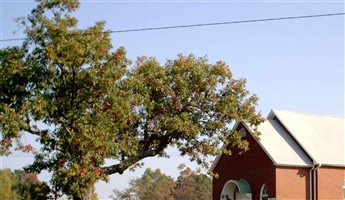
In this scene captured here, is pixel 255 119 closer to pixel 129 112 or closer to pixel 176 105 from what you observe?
pixel 176 105

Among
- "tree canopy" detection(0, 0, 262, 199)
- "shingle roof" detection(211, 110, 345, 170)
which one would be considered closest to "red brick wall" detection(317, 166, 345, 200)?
"shingle roof" detection(211, 110, 345, 170)

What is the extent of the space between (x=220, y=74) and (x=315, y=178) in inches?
428

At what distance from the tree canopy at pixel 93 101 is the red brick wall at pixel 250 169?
815cm

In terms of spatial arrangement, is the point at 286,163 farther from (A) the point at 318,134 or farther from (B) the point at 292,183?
(A) the point at 318,134

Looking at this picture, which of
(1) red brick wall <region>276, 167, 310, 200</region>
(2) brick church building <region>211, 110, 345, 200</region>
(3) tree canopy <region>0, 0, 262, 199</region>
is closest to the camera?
(3) tree canopy <region>0, 0, 262, 199</region>

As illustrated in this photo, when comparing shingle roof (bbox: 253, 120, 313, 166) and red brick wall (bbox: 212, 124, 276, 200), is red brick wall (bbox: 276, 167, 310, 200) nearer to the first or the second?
red brick wall (bbox: 212, 124, 276, 200)

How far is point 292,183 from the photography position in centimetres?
3097

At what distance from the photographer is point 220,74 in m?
23.8

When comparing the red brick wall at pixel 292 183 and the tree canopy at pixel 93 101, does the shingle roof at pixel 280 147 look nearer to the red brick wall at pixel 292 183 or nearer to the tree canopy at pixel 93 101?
the red brick wall at pixel 292 183

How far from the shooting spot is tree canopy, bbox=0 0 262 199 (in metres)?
20.3

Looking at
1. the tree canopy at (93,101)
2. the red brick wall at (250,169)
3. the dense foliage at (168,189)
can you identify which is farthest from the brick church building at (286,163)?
the dense foliage at (168,189)

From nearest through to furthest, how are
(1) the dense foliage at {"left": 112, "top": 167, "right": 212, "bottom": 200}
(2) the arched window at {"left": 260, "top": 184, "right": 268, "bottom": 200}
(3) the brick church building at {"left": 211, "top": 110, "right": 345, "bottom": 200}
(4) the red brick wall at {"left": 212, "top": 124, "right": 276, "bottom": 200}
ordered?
(3) the brick church building at {"left": 211, "top": 110, "right": 345, "bottom": 200}
(4) the red brick wall at {"left": 212, "top": 124, "right": 276, "bottom": 200}
(2) the arched window at {"left": 260, "top": 184, "right": 268, "bottom": 200}
(1) the dense foliage at {"left": 112, "top": 167, "right": 212, "bottom": 200}

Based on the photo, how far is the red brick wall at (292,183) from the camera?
30.6 m

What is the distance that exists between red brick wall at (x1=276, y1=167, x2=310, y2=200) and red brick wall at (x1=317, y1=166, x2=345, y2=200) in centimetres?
66
